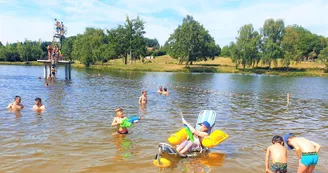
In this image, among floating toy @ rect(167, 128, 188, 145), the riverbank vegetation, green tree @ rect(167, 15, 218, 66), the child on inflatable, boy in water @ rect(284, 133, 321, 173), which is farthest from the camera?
green tree @ rect(167, 15, 218, 66)

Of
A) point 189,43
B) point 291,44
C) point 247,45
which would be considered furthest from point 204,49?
point 291,44

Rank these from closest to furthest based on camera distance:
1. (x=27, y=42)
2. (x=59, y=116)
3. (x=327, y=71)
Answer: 1. (x=59, y=116)
2. (x=327, y=71)
3. (x=27, y=42)

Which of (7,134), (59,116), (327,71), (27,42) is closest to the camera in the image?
(7,134)

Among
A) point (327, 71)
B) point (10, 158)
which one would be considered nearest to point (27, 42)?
point (327, 71)

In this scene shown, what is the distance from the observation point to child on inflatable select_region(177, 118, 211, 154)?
361 inches

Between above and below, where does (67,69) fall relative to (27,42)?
below

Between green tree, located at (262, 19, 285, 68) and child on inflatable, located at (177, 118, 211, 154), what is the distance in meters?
79.8

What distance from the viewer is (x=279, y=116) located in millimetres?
17516

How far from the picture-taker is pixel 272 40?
87562 millimetres

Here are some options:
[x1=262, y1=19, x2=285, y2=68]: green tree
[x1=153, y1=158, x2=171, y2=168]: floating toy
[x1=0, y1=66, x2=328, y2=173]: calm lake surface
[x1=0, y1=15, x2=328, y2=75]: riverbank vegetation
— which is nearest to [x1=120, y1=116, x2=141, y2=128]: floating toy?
[x1=0, y1=66, x2=328, y2=173]: calm lake surface

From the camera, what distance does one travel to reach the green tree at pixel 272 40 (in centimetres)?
8394

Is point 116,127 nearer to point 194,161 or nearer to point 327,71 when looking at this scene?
point 194,161

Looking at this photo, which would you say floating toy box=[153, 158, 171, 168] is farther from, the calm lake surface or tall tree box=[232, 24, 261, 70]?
tall tree box=[232, 24, 261, 70]

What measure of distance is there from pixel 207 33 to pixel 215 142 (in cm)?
9461
